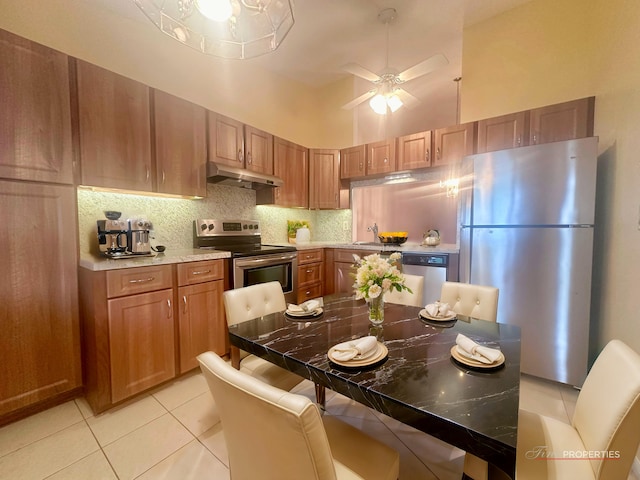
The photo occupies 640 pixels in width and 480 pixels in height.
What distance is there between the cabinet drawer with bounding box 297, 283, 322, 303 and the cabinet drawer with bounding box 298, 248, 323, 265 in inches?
12.9

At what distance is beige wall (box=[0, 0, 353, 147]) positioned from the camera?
6.72 feet

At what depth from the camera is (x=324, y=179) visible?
380cm

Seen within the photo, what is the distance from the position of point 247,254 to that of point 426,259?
1.85 metres

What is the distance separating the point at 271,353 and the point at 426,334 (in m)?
0.69

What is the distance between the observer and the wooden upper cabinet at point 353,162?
3.58m

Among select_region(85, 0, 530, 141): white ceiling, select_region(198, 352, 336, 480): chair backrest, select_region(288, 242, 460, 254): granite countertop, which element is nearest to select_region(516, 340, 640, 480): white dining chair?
select_region(198, 352, 336, 480): chair backrest

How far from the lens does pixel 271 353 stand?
1044mm

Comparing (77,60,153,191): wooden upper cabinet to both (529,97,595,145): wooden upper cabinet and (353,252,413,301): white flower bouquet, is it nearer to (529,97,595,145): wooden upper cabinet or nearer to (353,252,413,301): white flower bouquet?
(353,252,413,301): white flower bouquet

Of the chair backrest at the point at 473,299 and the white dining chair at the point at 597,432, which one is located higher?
the chair backrest at the point at 473,299

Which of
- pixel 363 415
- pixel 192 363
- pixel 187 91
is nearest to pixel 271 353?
pixel 363 415

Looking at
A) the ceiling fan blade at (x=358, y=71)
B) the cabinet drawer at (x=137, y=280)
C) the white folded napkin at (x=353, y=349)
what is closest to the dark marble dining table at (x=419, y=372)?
the white folded napkin at (x=353, y=349)

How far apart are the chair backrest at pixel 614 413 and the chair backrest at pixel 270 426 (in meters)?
0.82

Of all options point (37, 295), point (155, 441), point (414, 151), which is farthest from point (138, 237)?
point (414, 151)

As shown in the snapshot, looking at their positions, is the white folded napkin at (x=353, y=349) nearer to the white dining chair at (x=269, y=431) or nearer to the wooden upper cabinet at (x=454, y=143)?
the white dining chair at (x=269, y=431)
